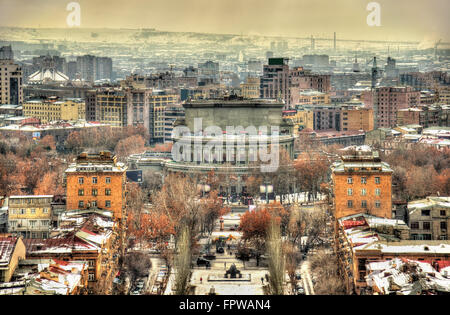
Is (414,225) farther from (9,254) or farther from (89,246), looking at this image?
Answer: (9,254)

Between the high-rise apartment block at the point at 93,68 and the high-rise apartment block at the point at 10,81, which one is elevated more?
the high-rise apartment block at the point at 93,68

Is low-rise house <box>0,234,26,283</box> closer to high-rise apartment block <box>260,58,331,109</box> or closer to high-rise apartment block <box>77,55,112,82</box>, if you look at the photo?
high-rise apartment block <box>260,58,331,109</box>

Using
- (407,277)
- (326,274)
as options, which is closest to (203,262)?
(326,274)

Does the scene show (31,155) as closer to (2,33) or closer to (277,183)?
(2,33)

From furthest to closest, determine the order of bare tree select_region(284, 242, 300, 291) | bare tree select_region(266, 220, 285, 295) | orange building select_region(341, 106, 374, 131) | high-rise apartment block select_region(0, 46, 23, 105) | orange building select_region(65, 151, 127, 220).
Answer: high-rise apartment block select_region(0, 46, 23, 105) → orange building select_region(341, 106, 374, 131) → orange building select_region(65, 151, 127, 220) → bare tree select_region(284, 242, 300, 291) → bare tree select_region(266, 220, 285, 295)

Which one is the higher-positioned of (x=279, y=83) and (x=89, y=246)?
(x=279, y=83)

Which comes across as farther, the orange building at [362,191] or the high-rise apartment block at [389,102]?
the high-rise apartment block at [389,102]

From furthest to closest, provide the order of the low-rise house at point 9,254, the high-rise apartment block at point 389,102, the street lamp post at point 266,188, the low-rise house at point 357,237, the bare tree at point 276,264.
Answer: the high-rise apartment block at point 389,102 < the street lamp post at point 266,188 < the low-rise house at point 357,237 < the bare tree at point 276,264 < the low-rise house at point 9,254

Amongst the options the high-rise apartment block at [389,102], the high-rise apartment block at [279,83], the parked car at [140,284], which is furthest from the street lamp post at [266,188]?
the high-rise apartment block at [279,83]

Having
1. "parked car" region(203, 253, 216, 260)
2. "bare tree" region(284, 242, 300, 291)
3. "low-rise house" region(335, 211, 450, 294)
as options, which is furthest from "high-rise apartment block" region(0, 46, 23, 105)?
"low-rise house" region(335, 211, 450, 294)

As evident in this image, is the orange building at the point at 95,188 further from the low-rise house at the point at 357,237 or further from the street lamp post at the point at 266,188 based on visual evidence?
the street lamp post at the point at 266,188
